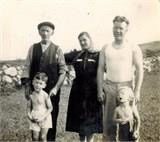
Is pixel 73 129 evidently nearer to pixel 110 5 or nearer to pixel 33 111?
pixel 33 111

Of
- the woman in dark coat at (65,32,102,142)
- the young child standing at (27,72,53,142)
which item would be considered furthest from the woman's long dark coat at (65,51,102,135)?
the young child standing at (27,72,53,142)

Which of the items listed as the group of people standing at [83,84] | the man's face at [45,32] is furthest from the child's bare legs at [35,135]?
the man's face at [45,32]

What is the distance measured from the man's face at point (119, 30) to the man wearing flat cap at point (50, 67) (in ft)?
0.89

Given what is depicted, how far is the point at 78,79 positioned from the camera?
2.82 m

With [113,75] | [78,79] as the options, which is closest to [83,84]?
[78,79]

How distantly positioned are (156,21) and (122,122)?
0.54m

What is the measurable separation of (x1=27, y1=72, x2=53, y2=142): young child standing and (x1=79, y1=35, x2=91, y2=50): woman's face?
22cm

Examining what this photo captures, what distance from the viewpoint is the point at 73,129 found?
2838 mm

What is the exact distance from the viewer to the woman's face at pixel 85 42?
2822mm

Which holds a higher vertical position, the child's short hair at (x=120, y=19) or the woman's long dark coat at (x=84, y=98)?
the child's short hair at (x=120, y=19)

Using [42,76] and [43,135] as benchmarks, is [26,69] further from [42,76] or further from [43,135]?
[43,135]

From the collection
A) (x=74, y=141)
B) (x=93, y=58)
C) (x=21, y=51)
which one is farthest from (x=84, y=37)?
(x=74, y=141)

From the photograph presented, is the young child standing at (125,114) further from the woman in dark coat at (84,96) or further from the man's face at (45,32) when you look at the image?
the man's face at (45,32)

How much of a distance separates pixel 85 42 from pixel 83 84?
0.64ft
